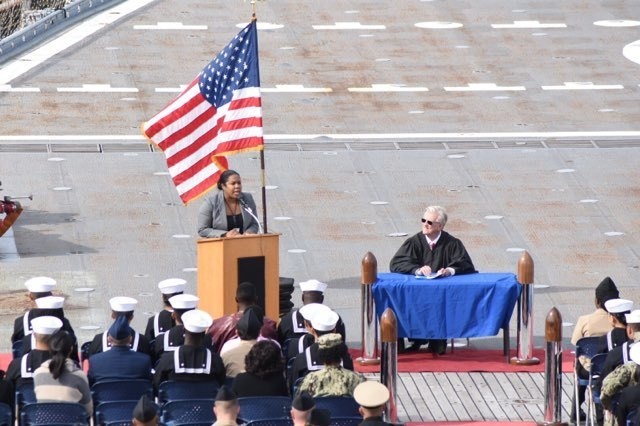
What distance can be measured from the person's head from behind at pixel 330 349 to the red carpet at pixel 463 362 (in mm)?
3338

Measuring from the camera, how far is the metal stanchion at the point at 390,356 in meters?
13.6

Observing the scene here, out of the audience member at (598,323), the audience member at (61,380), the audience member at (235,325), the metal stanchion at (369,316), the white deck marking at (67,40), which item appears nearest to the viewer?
the audience member at (61,380)

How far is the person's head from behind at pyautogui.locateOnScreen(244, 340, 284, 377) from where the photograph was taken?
12.0 m

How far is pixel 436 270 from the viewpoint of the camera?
15805mm

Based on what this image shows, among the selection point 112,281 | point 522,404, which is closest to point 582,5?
point 112,281

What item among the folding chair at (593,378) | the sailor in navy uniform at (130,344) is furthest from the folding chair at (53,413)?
the folding chair at (593,378)

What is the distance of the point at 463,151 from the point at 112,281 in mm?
8161

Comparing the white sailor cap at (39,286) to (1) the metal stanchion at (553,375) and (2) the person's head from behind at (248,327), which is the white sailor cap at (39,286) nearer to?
(2) the person's head from behind at (248,327)

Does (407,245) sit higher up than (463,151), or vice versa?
(407,245)

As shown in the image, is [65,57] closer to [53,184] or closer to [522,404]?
[53,184]

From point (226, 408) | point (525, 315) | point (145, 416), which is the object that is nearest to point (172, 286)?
point (525, 315)

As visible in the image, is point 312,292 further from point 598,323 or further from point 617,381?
point 617,381

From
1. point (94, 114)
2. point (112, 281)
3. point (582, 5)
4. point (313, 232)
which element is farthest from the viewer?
point (582, 5)

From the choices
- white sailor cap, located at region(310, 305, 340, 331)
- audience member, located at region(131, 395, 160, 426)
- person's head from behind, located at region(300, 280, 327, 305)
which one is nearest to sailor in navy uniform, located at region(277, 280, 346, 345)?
person's head from behind, located at region(300, 280, 327, 305)
